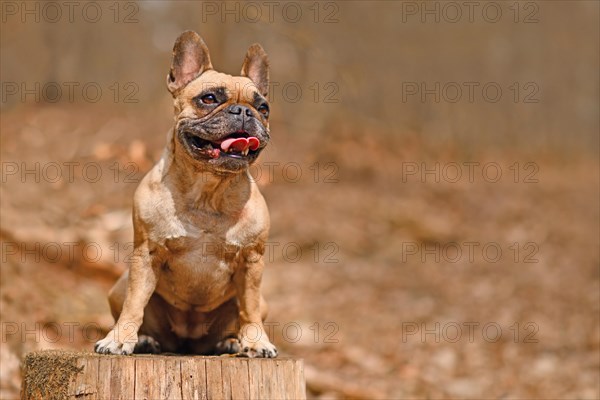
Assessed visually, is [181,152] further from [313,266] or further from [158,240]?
[313,266]

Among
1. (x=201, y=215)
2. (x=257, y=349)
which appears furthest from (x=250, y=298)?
(x=201, y=215)

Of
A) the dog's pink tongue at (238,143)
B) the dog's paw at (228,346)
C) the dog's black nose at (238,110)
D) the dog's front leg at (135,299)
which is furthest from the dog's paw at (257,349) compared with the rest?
the dog's black nose at (238,110)

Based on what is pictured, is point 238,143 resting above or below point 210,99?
below

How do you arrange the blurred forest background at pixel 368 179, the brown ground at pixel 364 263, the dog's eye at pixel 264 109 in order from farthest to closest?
1. the blurred forest background at pixel 368 179
2. the brown ground at pixel 364 263
3. the dog's eye at pixel 264 109

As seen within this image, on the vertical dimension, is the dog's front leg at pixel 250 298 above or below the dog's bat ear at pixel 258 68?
below

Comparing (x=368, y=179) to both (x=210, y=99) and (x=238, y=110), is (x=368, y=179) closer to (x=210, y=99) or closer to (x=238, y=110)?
(x=210, y=99)

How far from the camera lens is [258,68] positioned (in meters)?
4.46

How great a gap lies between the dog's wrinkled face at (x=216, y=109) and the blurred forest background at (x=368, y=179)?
1155 mm

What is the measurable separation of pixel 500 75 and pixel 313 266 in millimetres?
9477

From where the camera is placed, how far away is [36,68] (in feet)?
42.5

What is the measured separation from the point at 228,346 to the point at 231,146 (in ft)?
4.40

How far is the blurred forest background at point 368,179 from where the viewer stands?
808 cm

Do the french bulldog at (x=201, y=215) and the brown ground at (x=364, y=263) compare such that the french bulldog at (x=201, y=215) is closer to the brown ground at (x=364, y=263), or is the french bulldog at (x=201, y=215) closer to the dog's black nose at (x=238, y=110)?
the dog's black nose at (x=238, y=110)

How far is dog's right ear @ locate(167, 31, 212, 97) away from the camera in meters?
4.24
